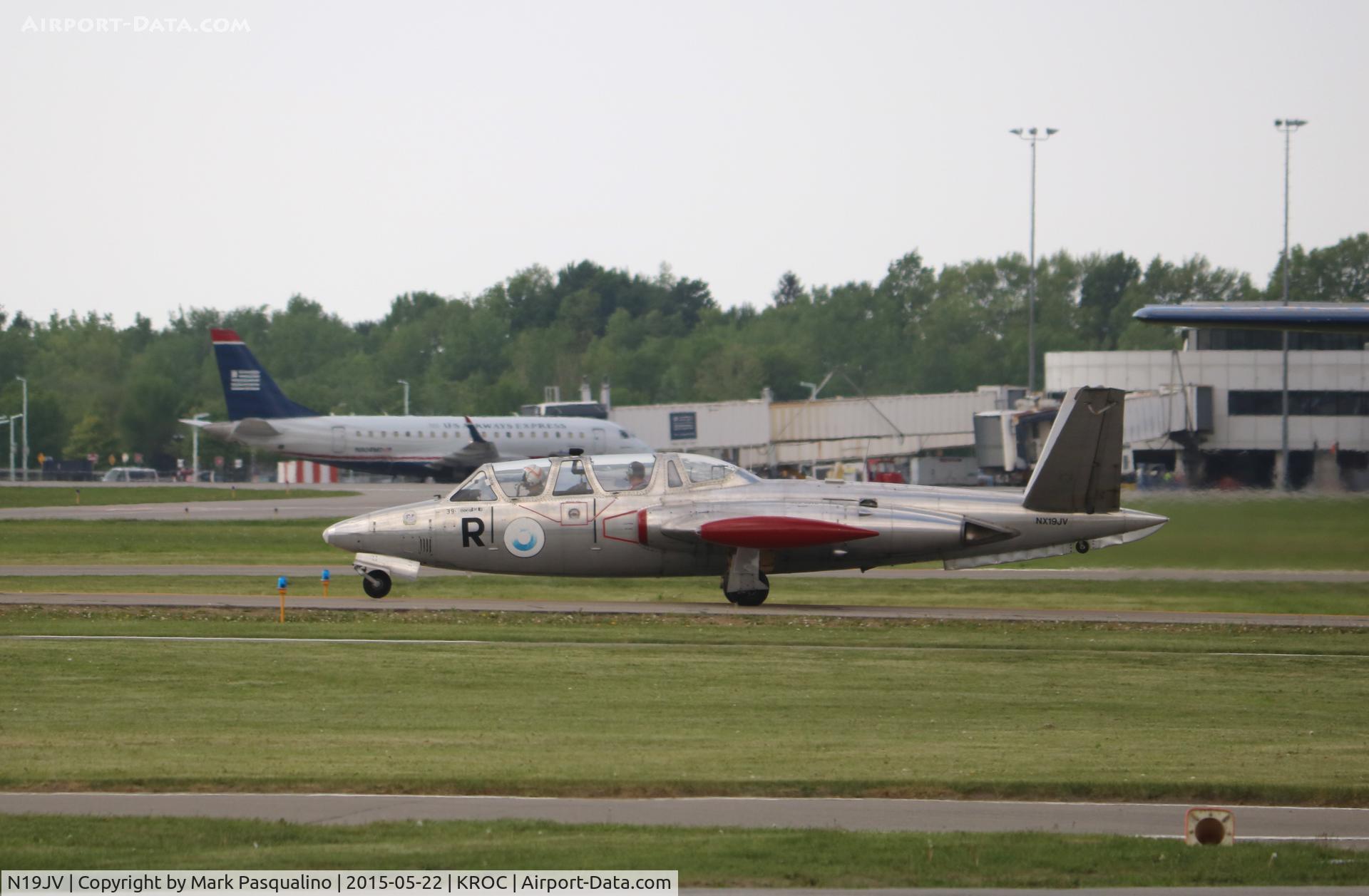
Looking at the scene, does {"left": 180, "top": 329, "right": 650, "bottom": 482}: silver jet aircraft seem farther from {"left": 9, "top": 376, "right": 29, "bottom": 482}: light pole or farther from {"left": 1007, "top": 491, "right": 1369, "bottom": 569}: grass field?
{"left": 1007, "top": 491, "right": 1369, "bottom": 569}: grass field

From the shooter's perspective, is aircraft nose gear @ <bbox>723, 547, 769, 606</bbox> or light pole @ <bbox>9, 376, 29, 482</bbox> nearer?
aircraft nose gear @ <bbox>723, 547, 769, 606</bbox>

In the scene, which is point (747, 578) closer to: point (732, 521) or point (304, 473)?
point (732, 521)

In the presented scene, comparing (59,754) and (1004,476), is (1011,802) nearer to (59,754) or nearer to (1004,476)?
(59,754)

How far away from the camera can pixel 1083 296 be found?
160750 mm

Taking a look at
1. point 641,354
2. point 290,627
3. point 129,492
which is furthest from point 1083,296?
point 290,627

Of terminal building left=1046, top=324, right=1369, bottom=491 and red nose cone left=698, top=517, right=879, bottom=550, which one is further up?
terminal building left=1046, top=324, right=1369, bottom=491

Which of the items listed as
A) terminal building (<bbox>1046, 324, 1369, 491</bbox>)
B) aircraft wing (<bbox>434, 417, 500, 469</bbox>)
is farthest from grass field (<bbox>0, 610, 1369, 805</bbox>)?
aircraft wing (<bbox>434, 417, 500, 469</bbox>)

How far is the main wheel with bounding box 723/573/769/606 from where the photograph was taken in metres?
26.3

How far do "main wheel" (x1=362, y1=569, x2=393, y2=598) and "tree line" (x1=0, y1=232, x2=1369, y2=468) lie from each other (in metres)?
95.7

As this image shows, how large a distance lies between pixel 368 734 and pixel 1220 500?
2085cm

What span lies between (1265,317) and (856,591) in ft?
47.3

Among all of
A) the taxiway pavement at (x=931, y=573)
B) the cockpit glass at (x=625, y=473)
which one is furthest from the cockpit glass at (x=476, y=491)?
the taxiway pavement at (x=931, y=573)

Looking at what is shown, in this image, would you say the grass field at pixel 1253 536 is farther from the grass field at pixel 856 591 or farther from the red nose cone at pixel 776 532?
the red nose cone at pixel 776 532

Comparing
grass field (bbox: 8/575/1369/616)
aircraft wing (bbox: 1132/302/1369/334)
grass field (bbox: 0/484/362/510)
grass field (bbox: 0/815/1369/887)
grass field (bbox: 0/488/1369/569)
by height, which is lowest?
grass field (bbox: 0/484/362/510)
